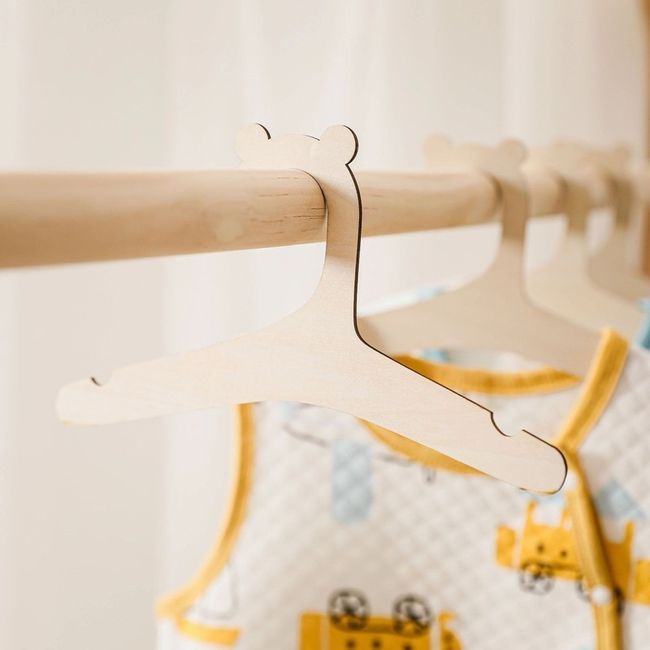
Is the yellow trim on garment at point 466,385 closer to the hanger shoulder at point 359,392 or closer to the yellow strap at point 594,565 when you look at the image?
the yellow strap at point 594,565

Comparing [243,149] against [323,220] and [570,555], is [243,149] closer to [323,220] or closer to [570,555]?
[323,220]

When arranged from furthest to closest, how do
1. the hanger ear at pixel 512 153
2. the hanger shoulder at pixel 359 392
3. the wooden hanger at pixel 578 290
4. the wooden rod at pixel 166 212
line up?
the wooden hanger at pixel 578 290 < the hanger ear at pixel 512 153 < the hanger shoulder at pixel 359 392 < the wooden rod at pixel 166 212

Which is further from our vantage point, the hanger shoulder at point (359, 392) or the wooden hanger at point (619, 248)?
the wooden hanger at point (619, 248)

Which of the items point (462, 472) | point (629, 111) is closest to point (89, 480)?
point (462, 472)

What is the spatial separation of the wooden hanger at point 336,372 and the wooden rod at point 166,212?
2 centimetres

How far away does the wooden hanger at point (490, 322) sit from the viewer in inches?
25.4

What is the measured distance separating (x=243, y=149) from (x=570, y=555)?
39 cm

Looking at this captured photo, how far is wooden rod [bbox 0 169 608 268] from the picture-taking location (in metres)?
0.30

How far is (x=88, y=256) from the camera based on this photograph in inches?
12.8

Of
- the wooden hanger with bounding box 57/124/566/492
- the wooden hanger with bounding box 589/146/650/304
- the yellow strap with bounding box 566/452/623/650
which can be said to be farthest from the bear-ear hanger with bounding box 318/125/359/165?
the wooden hanger with bounding box 589/146/650/304

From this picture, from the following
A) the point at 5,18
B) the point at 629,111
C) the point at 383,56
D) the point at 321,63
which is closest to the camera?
the point at 5,18

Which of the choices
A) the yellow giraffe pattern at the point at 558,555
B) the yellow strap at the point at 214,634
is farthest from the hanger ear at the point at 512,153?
the yellow strap at the point at 214,634

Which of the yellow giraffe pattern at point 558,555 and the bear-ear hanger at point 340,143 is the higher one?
the bear-ear hanger at point 340,143

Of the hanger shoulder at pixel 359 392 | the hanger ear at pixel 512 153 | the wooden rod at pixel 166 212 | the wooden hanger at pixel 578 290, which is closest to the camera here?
the wooden rod at pixel 166 212
